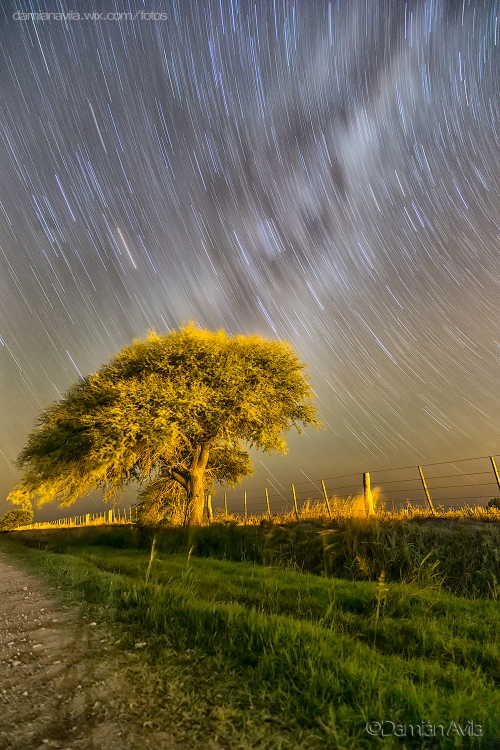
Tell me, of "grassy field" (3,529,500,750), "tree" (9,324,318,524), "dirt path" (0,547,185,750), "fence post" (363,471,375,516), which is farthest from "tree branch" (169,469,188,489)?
"dirt path" (0,547,185,750)

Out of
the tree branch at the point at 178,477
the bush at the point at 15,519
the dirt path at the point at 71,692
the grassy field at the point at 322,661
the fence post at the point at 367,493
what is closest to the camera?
the dirt path at the point at 71,692

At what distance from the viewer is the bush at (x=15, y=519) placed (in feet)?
220

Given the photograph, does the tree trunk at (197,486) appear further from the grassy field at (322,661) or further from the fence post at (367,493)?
the grassy field at (322,661)

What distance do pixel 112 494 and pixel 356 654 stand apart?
73.9ft

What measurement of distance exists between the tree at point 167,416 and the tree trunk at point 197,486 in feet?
0.18

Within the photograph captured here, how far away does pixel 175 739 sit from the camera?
2.66 meters

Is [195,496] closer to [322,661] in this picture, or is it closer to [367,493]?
[367,493]

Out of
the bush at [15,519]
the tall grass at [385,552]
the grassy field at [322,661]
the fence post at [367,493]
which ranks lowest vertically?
the grassy field at [322,661]

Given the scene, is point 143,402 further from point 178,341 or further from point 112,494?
point 112,494

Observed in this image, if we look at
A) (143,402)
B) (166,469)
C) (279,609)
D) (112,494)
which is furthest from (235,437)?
(279,609)

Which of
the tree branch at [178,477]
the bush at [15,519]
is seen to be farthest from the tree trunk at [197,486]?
the bush at [15,519]

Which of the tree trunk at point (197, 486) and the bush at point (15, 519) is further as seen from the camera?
the bush at point (15, 519)

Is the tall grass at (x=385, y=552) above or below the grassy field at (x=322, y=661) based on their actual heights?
above

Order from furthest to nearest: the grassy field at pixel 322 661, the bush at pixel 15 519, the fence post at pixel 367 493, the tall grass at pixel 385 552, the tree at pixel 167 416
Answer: the bush at pixel 15 519, the tree at pixel 167 416, the fence post at pixel 367 493, the tall grass at pixel 385 552, the grassy field at pixel 322 661
